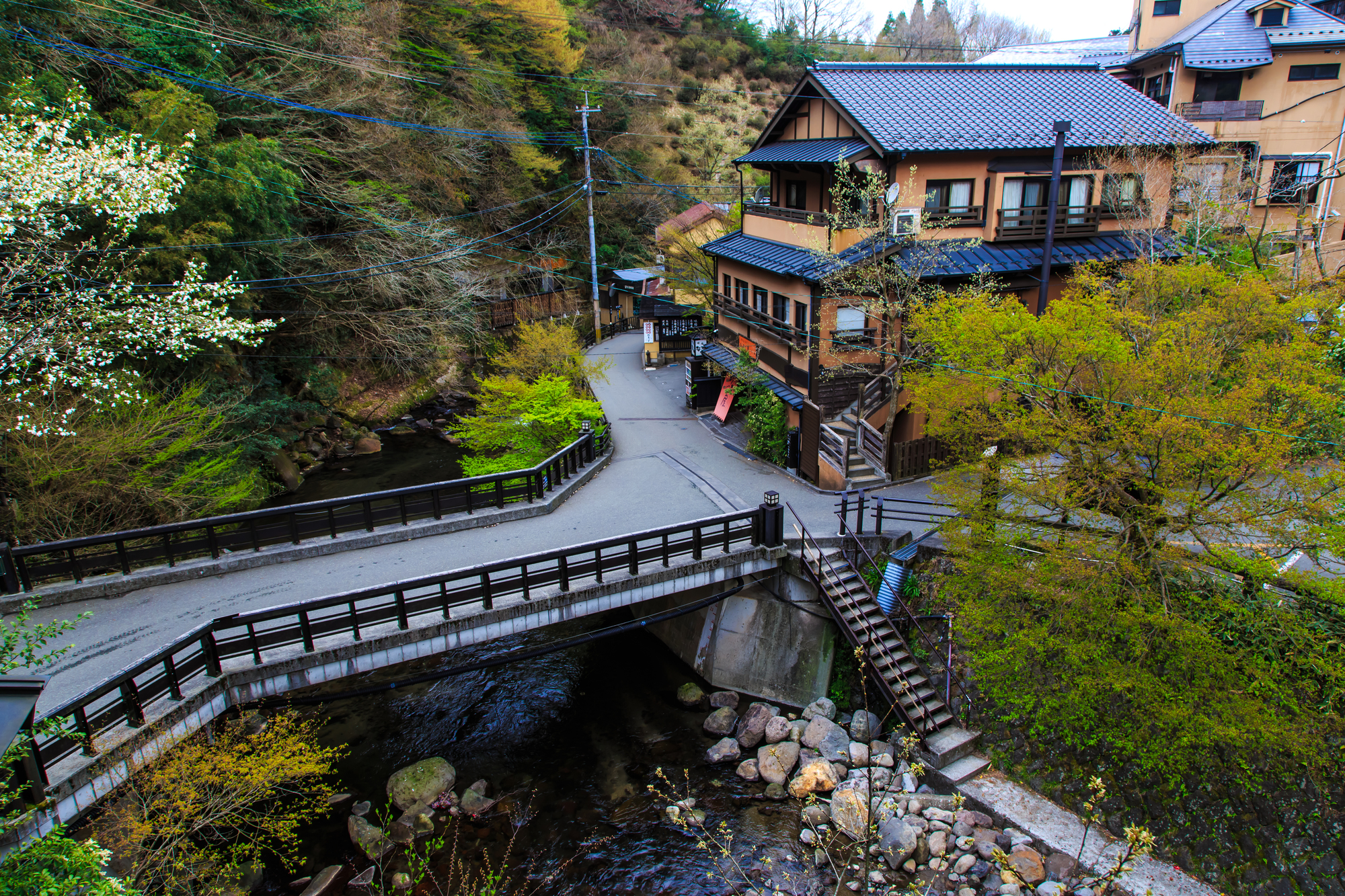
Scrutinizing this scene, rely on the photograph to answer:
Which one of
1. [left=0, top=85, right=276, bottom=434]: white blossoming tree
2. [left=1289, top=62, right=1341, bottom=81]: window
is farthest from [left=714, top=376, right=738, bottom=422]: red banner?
[left=1289, top=62, right=1341, bottom=81]: window

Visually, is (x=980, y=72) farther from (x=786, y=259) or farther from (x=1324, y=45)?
(x=1324, y=45)

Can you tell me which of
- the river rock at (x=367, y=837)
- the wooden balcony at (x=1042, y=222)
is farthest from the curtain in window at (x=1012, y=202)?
the river rock at (x=367, y=837)

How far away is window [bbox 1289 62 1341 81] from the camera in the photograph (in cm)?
2989

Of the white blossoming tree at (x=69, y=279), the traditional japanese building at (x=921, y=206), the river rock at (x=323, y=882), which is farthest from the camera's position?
the traditional japanese building at (x=921, y=206)

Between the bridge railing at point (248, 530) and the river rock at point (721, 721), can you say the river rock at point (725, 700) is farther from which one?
the bridge railing at point (248, 530)

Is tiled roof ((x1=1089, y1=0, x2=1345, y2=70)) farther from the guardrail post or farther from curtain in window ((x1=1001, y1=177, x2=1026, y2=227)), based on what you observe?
the guardrail post

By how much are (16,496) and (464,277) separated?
822 inches

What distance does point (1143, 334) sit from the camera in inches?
496

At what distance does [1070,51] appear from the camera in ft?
137

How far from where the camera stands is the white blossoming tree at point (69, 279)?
544 inches

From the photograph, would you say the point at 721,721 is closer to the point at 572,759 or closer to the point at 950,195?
the point at 572,759

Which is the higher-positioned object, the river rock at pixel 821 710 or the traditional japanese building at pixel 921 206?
the traditional japanese building at pixel 921 206

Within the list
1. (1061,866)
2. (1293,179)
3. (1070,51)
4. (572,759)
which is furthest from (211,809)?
(1070,51)

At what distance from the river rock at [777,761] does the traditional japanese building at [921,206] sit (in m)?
7.21
